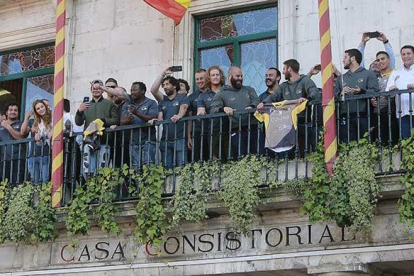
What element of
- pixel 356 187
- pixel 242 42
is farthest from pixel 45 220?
pixel 356 187

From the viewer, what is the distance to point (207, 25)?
695 inches

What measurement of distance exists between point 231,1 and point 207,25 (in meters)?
0.64

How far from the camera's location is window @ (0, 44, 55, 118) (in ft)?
62.1

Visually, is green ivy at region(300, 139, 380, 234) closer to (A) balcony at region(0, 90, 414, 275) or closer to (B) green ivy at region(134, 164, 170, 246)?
(A) balcony at region(0, 90, 414, 275)

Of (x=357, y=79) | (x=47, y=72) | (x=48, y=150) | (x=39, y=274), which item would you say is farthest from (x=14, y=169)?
(x=357, y=79)

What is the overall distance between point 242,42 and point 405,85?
388 cm

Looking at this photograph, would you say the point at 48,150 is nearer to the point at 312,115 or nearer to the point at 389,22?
the point at 312,115

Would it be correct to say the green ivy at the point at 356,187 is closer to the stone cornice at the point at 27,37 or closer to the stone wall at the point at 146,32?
the stone wall at the point at 146,32

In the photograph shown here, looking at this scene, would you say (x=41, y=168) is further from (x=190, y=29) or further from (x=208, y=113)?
(x=190, y=29)

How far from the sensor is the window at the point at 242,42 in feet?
55.7

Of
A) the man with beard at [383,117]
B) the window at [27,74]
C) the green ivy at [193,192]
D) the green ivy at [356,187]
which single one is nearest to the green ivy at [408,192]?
the green ivy at [356,187]

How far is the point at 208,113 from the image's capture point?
592 inches

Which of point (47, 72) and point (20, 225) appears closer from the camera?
point (20, 225)

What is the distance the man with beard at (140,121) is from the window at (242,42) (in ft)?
7.05
